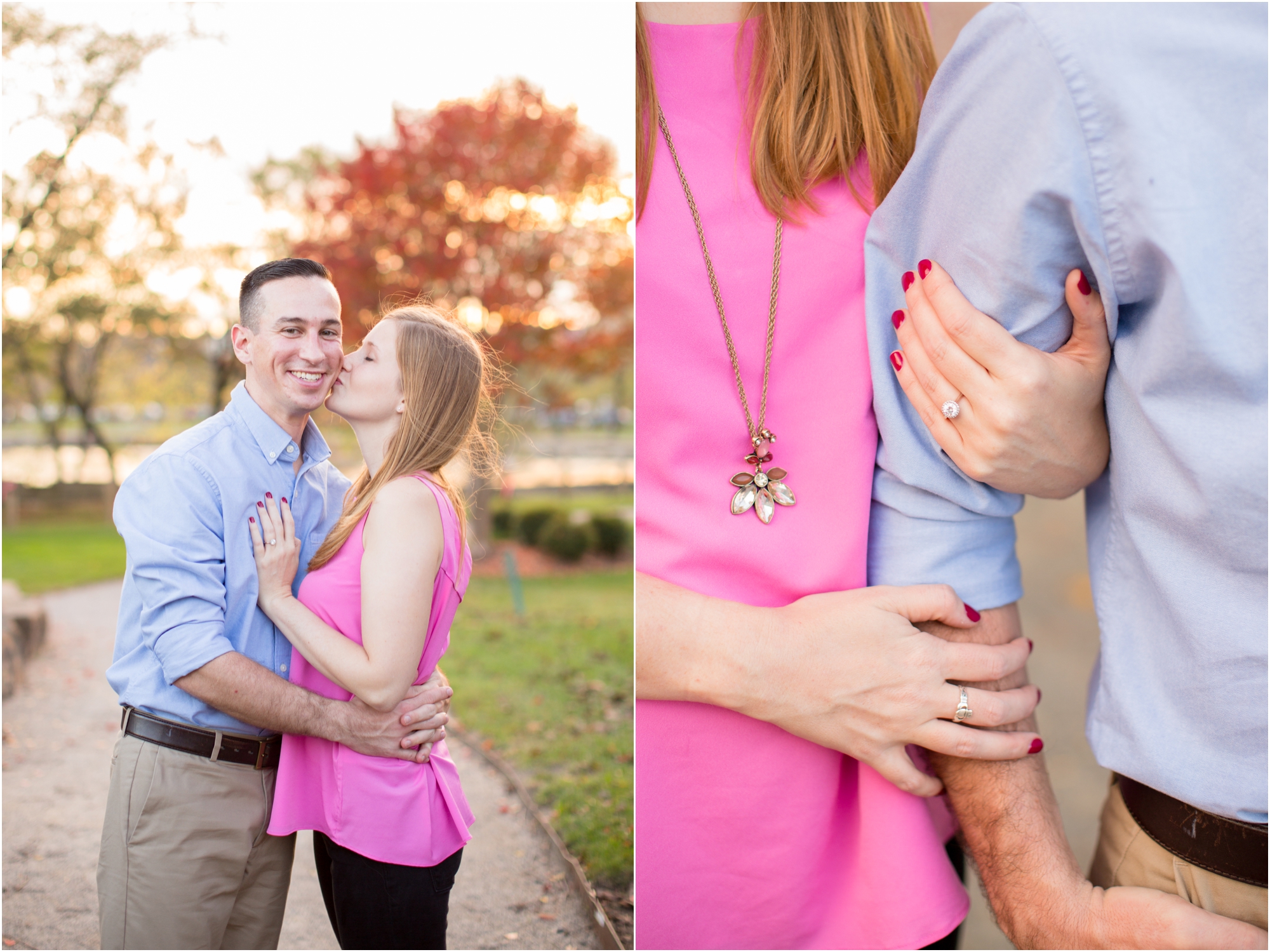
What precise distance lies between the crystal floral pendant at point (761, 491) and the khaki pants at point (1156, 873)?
731 mm

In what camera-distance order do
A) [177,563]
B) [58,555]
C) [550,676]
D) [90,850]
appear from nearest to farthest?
[177,563] < [90,850] < [550,676] < [58,555]

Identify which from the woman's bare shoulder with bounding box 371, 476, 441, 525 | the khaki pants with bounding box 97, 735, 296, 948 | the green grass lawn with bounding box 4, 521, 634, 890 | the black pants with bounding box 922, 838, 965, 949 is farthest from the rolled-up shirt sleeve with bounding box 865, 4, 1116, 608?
the green grass lawn with bounding box 4, 521, 634, 890

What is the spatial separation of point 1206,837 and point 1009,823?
252 mm

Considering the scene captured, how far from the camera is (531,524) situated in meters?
9.92

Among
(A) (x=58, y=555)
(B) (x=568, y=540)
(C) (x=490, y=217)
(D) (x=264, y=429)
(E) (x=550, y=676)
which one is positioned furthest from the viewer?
(B) (x=568, y=540)

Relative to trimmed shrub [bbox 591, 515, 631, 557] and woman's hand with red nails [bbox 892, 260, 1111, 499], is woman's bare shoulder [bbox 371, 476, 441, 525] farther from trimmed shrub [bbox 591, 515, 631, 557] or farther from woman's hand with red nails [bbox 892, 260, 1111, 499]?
trimmed shrub [bbox 591, 515, 631, 557]

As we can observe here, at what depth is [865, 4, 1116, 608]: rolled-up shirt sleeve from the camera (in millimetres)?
967

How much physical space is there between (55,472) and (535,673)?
4.44 metres

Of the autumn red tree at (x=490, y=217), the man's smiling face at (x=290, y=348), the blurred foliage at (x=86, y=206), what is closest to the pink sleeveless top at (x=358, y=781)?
the man's smiling face at (x=290, y=348)

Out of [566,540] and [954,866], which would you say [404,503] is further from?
[566,540]

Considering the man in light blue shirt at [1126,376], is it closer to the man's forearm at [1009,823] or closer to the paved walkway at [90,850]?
the man's forearm at [1009,823]

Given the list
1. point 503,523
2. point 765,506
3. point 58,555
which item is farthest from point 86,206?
point 503,523

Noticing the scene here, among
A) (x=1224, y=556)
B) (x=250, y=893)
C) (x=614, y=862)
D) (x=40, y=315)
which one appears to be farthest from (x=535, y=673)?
(x=1224, y=556)

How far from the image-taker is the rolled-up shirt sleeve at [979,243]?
0.97 m
